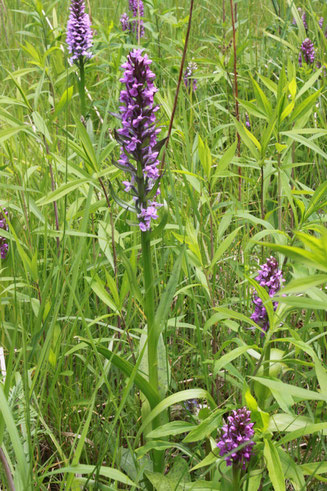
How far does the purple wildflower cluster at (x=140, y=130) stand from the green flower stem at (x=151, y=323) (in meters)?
0.06

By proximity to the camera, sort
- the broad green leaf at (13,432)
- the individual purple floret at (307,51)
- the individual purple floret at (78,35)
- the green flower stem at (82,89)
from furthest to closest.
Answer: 1. the individual purple floret at (307,51)
2. the individual purple floret at (78,35)
3. the green flower stem at (82,89)
4. the broad green leaf at (13,432)

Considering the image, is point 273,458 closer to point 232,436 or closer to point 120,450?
point 232,436

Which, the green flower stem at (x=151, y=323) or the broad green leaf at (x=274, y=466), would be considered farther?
the green flower stem at (x=151, y=323)

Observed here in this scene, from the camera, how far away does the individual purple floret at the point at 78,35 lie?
8.93ft

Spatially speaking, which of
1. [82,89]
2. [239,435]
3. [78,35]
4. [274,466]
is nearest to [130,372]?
[239,435]

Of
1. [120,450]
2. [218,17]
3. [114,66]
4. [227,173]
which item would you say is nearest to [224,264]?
[227,173]

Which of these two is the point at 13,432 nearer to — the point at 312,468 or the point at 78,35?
the point at 312,468

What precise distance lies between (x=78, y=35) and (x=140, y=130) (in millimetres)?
1733

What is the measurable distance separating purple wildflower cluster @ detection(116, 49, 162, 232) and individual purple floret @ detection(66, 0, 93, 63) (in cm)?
156

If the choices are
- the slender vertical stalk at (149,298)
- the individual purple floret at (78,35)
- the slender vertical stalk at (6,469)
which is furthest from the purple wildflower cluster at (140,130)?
the individual purple floret at (78,35)

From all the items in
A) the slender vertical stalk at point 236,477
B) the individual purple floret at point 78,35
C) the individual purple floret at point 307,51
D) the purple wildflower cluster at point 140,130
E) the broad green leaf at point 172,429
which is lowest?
the slender vertical stalk at point 236,477

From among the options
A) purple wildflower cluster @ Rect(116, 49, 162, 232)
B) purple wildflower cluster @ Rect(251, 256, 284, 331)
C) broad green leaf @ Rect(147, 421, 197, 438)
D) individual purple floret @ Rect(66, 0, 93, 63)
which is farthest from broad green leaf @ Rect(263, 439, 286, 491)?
individual purple floret @ Rect(66, 0, 93, 63)

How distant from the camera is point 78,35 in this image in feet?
9.11

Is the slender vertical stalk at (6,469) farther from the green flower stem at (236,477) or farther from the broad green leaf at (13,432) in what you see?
the green flower stem at (236,477)
